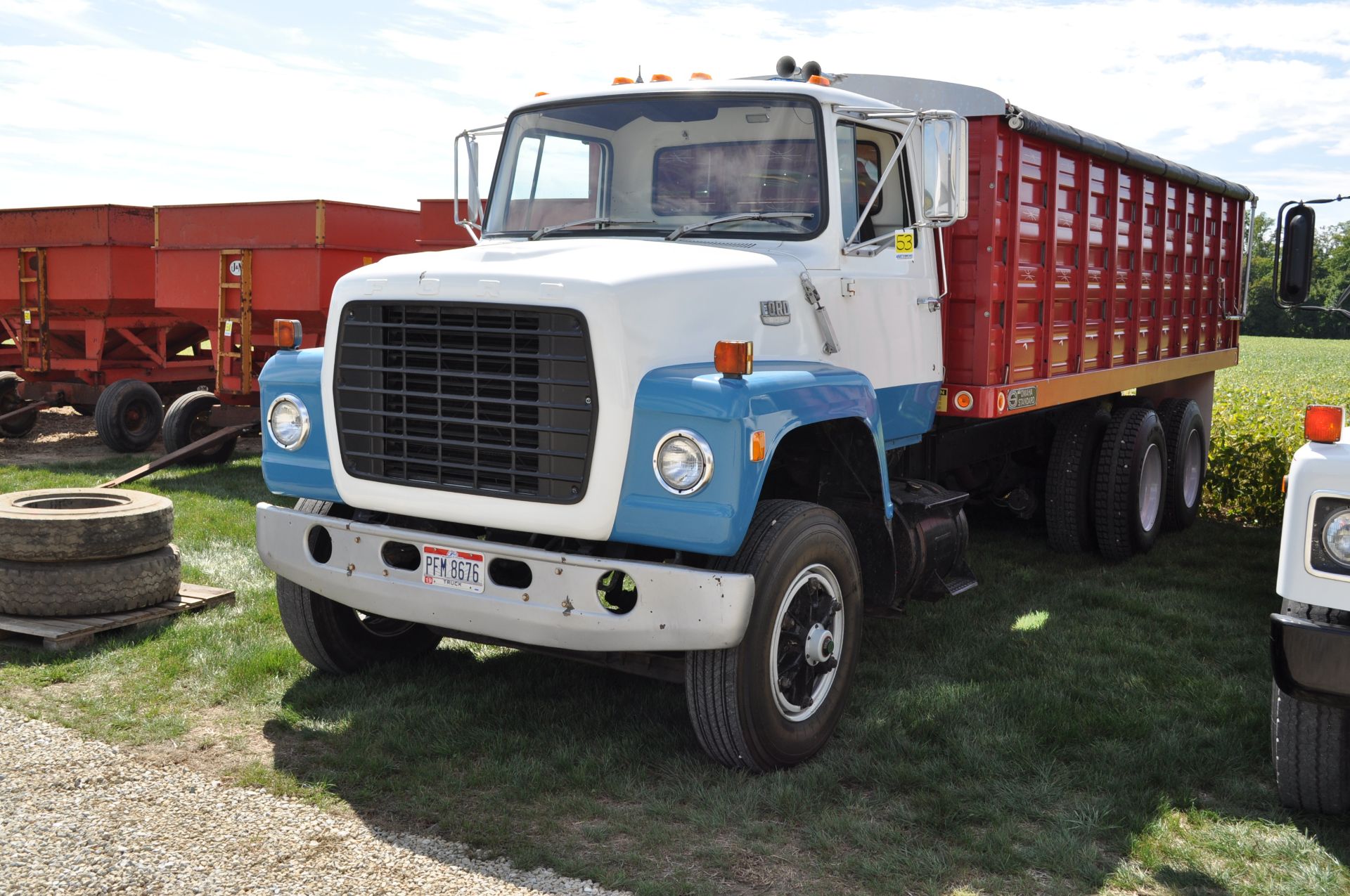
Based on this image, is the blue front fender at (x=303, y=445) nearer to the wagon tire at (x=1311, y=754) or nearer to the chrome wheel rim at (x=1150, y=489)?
the wagon tire at (x=1311, y=754)

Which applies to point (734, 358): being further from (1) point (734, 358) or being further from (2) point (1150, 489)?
(2) point (1150, 489)

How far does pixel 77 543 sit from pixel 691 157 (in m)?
3.58

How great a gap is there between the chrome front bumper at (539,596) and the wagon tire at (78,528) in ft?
5.46

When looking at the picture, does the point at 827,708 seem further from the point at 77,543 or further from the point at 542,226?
the point at 77,543

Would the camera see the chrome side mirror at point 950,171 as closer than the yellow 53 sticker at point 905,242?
Yes

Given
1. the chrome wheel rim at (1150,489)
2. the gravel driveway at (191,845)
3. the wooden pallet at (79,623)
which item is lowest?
the gravel driveway at (191,845)

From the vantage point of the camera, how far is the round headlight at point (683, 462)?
4.13 meters

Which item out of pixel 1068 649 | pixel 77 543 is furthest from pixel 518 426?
pixel 1068 649

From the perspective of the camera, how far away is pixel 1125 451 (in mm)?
8344

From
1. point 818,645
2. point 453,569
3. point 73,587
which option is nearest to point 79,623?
point 73,587

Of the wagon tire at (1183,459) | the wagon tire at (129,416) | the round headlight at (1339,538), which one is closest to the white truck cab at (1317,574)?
the round headlight at (1339,538)

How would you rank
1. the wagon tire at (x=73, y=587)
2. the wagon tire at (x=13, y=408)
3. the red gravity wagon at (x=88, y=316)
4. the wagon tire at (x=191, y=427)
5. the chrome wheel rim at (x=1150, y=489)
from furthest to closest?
the wagon tire at (x=13, y=408) → the red gravity wagon at (x=88, y=316) → the wagon tire at (x=191, y=427) → the chrome wheel rim at (x=1150, y=489) → the wagon tire at (x=73, y=587)

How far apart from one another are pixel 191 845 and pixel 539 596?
1.40 m

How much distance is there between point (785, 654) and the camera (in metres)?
4.67
